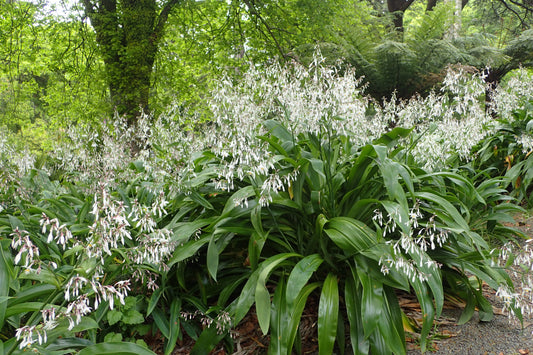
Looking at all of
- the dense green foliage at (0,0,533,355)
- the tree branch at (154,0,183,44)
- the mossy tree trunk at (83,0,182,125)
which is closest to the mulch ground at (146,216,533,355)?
the dense green foliage at (0,0,533,355)

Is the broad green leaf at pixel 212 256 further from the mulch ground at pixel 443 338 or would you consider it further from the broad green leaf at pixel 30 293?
the broad green leaf at pixel 30 293

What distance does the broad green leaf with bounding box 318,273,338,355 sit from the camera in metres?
1.90

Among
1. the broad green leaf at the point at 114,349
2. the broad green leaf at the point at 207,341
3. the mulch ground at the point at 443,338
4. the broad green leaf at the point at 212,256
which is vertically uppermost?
the broad green leaf at the point at 212,256

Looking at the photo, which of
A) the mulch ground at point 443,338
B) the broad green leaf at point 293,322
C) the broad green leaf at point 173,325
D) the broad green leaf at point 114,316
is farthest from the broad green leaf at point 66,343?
the broad green leaf at point 293,322

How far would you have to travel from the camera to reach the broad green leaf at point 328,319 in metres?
1.90

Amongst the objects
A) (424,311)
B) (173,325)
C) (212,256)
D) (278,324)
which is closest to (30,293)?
(173,325)

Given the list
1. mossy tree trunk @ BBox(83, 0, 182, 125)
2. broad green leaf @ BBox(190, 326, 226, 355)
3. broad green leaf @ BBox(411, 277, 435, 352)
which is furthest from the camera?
mossy tree trunk @ BBox(83, 0, 182, 125)

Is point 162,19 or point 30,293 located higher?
point 162,19

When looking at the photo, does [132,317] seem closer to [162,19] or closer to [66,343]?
[66,343]

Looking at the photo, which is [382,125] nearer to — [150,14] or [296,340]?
[296,340]

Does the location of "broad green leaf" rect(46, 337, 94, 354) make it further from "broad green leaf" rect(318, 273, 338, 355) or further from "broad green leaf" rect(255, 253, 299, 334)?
"broad green leaf" rect(318, 273, 338, 355)

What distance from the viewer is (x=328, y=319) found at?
1979 millimetres

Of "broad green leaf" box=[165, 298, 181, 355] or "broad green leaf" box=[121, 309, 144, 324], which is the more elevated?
"broad green leaf" box=[121, 309, 144, 324]

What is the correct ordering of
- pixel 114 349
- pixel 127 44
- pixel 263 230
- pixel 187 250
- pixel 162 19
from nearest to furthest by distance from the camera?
pixel 114 349
pixel 187 250
pixel 263 230
pixel 127 44
pixel 162 19
